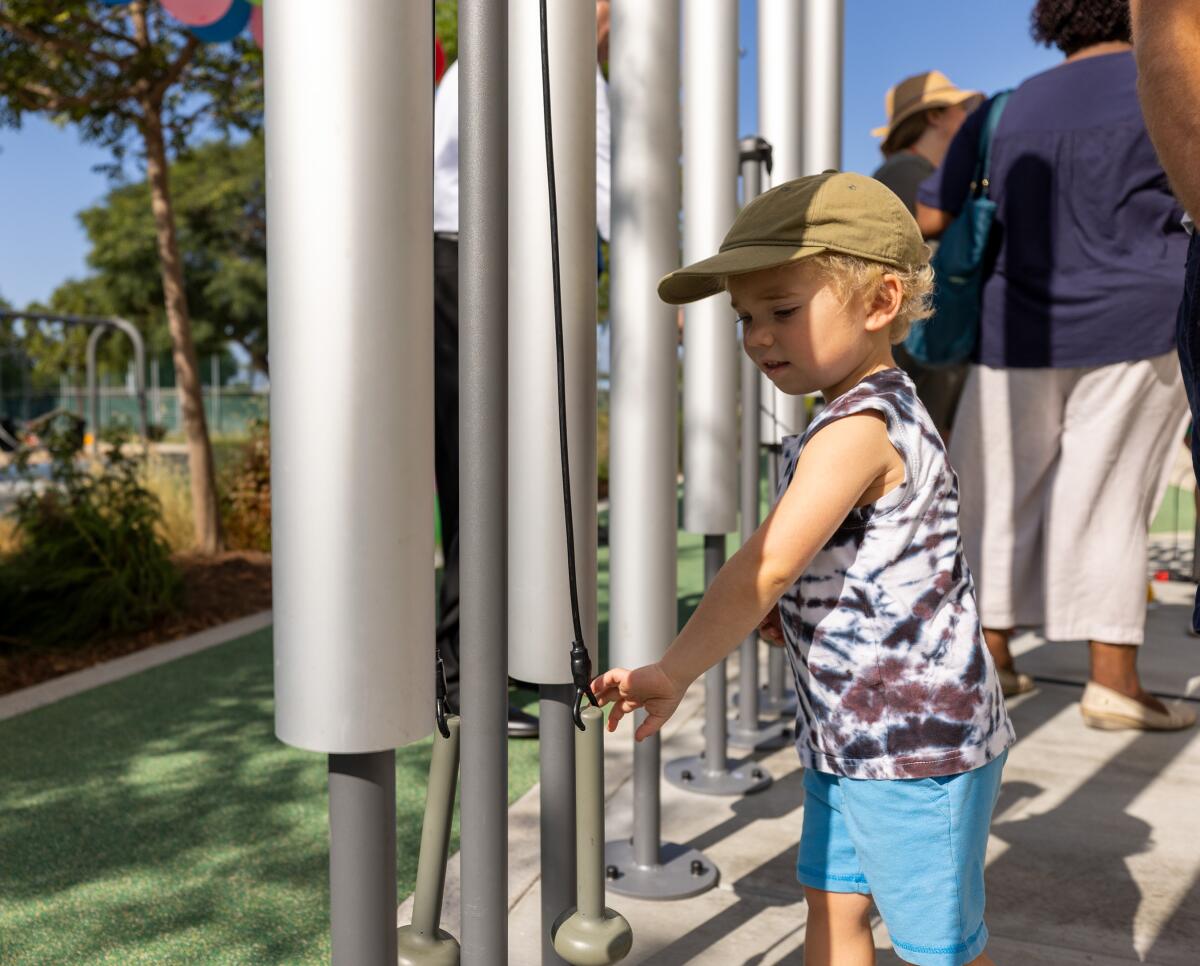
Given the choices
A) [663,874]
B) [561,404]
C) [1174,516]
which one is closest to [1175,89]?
[561,404]

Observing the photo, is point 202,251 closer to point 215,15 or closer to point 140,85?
point 140,85

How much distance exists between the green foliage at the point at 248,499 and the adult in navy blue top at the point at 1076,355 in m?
5.46

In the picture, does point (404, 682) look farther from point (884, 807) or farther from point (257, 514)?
point (257, 514)

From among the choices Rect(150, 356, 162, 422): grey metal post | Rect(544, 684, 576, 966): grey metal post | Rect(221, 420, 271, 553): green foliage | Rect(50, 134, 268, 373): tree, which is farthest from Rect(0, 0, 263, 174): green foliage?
Rect(50, 134, 268, 373): tree

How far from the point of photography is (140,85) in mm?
7590

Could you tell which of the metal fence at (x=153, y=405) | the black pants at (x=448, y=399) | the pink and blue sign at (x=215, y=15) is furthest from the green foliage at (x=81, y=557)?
the metal fence at (x=153, y=405)

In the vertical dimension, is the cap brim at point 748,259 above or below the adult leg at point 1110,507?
above

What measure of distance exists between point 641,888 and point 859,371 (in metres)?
1.27

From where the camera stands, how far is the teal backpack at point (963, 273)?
11.2ft

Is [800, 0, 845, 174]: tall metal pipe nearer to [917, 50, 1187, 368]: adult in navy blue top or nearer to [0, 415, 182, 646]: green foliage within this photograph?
[917, 50, 1187, 368]: adult in navy blue top

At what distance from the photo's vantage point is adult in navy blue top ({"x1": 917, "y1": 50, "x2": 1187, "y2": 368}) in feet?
10.7

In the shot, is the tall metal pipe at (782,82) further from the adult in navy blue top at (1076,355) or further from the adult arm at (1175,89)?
the adult arm at (1175,89)

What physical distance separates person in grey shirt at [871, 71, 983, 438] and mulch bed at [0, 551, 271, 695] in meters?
3.48

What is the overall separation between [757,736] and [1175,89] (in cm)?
240
